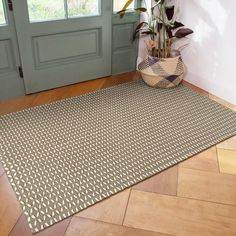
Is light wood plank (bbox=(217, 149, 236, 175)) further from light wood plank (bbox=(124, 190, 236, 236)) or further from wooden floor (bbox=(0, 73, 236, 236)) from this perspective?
light wood plank (bbox=(124, 190, 236, 236))

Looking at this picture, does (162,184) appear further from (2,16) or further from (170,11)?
(2,16)

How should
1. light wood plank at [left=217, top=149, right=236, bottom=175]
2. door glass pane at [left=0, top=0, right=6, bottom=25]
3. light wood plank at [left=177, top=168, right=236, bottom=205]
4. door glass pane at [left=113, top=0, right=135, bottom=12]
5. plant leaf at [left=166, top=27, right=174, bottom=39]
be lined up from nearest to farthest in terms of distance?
light wood plank at [left=177, top=168, right=236, bottom=205] < light wood plank at [left=217, top=149, right=236, bottom=175] < door glass pane at [left=0, top=0, right=6, bottom=25] < plant leaf at [left=166, top=27, right=174, bottom=39] < door glass pane at [left=113, top=0, right=135, bottom=12]

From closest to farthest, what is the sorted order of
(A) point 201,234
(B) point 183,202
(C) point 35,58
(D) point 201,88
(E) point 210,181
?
(A) point 201,234
(B) point 183,202
(E) point 210,181
(C) point 35,58
(D) point 201,88

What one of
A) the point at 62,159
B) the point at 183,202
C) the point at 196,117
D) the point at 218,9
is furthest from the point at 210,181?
the point at 218,9

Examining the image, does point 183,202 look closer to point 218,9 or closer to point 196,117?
point 196,117

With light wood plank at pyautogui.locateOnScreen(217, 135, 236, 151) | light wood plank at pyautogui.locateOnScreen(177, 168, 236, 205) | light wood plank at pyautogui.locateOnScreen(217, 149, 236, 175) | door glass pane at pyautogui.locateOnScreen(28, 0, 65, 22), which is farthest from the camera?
door glass pane at pyautogui.locateOnScreen(28, 0, 65, 22)

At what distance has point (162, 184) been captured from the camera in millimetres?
1463

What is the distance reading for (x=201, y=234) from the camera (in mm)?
1203

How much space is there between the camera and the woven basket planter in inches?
89.3

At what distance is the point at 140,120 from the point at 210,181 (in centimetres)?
69

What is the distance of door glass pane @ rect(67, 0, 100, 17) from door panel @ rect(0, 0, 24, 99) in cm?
49

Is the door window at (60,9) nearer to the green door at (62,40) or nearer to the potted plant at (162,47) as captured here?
the green door at (62,40)

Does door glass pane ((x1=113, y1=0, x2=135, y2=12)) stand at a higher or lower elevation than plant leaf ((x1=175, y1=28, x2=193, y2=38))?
higher

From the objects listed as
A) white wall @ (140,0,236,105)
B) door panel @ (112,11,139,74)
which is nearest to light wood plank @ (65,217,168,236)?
white wall @ (140,0,236,105)
